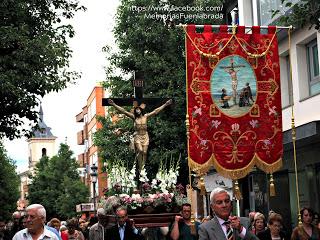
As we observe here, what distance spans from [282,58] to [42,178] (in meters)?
63.9

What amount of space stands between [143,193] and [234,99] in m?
2.59

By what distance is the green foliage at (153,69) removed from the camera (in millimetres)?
31109

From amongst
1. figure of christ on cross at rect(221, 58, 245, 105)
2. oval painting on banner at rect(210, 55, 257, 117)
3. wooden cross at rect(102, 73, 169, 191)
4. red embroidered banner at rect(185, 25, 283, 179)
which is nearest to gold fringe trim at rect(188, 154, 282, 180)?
red embroidered banner at rect(185, 25, 283, 179)

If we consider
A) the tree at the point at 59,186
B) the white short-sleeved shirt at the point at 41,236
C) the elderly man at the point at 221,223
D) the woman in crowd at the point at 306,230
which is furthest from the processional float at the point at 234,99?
the tree at the point at 59,186

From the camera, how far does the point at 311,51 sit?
2102 centimetres

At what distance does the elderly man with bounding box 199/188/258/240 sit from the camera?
22.0ft

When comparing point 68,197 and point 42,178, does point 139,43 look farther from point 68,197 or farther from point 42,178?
point 42,178

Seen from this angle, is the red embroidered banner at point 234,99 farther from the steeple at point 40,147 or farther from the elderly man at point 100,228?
the steeple at point 40,147

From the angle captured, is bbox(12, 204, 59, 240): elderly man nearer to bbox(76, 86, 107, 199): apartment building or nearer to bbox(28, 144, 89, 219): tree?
bbox(28, 144, 89, 219): tree

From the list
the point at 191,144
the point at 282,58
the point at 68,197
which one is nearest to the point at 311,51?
the point at 282,58

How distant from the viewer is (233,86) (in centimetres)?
1377

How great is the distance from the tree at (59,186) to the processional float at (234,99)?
64.6 metres

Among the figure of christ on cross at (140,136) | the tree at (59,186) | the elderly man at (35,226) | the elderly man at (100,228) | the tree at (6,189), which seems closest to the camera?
the elderly man at (35,226)

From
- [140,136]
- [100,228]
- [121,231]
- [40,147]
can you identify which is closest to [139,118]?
[140,136]
